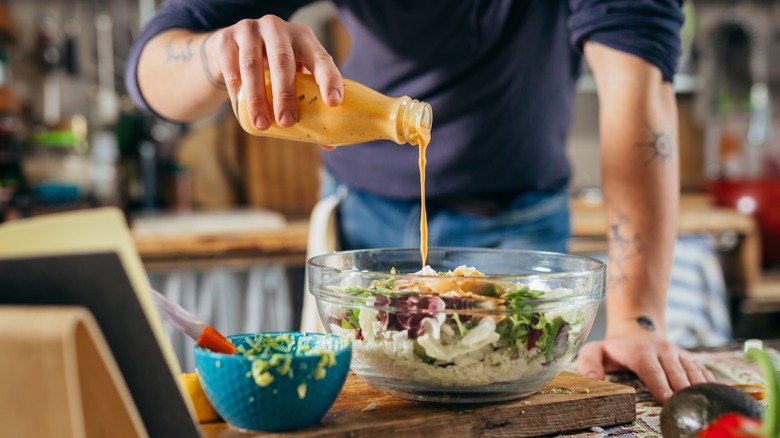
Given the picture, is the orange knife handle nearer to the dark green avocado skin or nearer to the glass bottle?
the glass bottle

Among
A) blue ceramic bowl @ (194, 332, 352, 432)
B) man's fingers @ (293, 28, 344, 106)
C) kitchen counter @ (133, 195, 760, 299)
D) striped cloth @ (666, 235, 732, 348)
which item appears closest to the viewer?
blue ceramic bowl @ (194, 332, 352, 432)

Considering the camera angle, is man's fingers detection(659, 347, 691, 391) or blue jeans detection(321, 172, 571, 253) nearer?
man's fingers detection(659, 347, 691, 391)

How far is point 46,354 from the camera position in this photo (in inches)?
18.8

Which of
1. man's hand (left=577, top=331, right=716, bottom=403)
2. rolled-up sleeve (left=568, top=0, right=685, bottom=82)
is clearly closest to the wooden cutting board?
man's hand (left=577, top=331, right=716, bottom=403)

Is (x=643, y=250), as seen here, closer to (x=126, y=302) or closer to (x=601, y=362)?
(x=601, y=362)

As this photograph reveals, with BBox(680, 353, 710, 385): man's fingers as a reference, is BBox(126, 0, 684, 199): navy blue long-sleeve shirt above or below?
above

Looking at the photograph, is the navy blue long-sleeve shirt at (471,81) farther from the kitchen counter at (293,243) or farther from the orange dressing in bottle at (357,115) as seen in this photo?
the kitchen counter at (293,243)

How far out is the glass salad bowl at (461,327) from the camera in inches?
28.6

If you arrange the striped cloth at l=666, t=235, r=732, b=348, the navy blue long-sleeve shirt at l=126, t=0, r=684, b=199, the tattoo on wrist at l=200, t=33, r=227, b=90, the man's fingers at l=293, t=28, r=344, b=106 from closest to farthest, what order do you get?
the man's fingers at l=293, t=28, r=344, b=106 < the tattoo on wrist at l=200, t=33, r=227, b=90 < the navy blue long-sleeve shirt at l=126, t=0, r=684, b=199 < the striped cloth at l=666, t=235, r=732, b=348

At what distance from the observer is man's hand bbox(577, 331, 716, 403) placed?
3.01 ft

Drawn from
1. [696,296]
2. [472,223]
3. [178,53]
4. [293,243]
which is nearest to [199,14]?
[178,53]

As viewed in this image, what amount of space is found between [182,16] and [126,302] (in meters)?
0.78

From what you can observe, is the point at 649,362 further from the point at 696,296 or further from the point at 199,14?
the point at 696,296

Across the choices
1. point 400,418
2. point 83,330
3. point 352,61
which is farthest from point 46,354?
point 352,61
